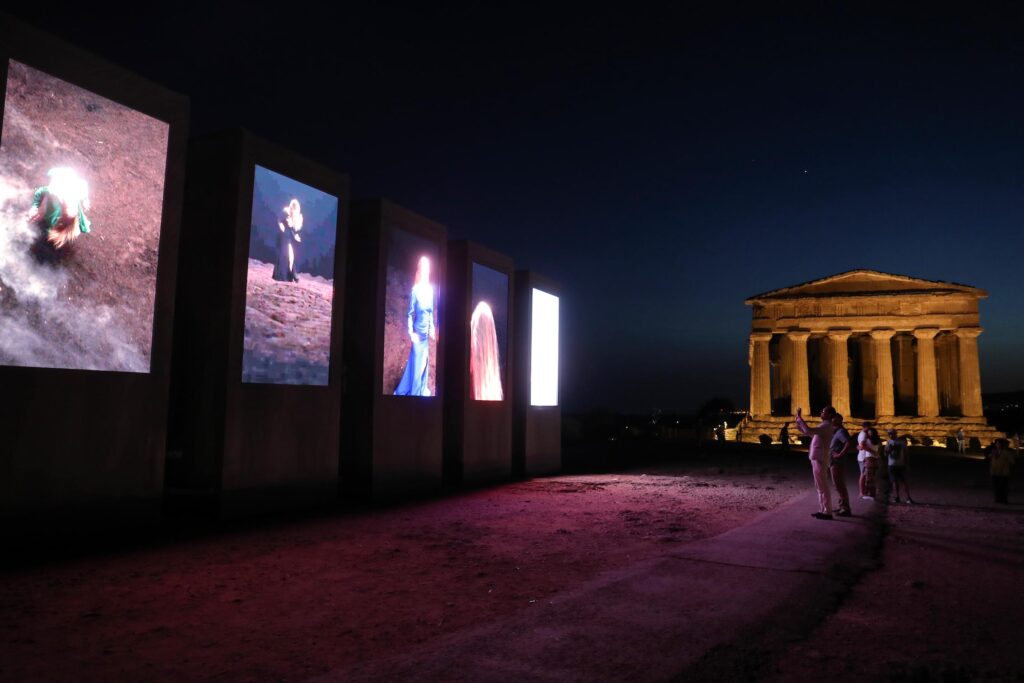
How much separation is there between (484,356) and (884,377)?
3794 cm

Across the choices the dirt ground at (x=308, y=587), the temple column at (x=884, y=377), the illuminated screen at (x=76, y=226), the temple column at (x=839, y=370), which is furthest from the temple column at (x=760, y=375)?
the illuminated screen at (x=76, y=226)

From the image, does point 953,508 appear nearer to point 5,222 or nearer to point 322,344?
point 322,344

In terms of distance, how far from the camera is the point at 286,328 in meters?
13.6

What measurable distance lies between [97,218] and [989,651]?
12006mm

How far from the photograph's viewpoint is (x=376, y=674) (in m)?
4.56

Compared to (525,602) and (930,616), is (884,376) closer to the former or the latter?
(930,616)

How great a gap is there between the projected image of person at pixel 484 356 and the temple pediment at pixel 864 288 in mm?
35676

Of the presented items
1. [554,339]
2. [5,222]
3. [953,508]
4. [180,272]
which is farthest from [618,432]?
[5,222]

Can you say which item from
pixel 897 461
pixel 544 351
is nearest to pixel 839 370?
pixel 544 351

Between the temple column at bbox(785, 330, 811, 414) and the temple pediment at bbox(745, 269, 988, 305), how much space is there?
2.93 m

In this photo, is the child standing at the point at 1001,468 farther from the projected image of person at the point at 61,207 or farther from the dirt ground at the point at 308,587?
the projected image of person at the point at 61,207

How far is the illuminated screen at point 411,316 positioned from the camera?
53.5ft

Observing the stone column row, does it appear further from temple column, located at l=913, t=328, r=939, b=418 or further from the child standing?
the child standing

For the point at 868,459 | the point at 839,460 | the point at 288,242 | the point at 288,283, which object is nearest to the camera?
the point at 839,460
